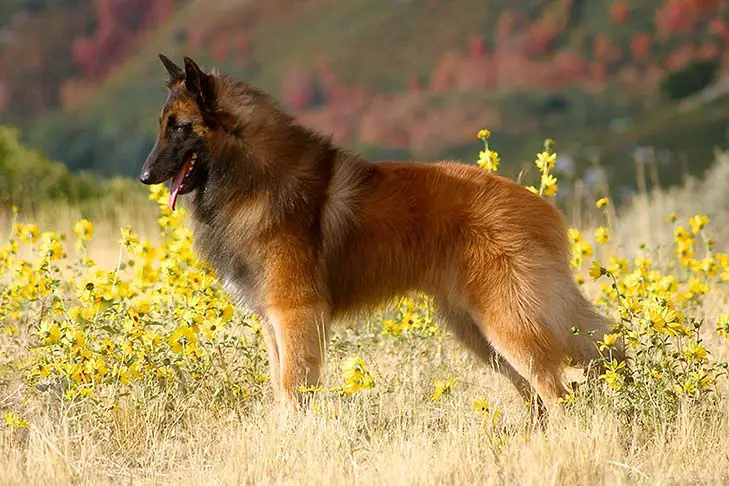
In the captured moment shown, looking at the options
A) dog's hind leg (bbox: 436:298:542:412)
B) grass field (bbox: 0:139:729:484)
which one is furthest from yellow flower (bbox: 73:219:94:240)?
dog's hind leg (bbox: 436:298:542:412)

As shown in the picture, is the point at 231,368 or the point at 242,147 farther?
the point at 231,368

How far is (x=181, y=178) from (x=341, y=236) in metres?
0.90

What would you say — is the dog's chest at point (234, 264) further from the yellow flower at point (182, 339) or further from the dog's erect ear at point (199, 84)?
the dog's erect ear at point (199, 84)

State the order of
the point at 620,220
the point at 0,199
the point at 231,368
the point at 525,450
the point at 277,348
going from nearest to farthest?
the point at 525,450 → the point at 277,348 → the point at 231,368 → the point at 0,199 → the point at 620,220

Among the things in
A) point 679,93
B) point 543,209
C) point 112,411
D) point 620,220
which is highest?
point 679,93

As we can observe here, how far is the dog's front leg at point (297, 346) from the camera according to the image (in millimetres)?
5254

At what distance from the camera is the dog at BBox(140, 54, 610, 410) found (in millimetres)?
5285

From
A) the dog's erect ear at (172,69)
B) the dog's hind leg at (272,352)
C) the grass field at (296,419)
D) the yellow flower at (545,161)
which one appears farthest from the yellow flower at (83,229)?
the yellow flower at (545,161)

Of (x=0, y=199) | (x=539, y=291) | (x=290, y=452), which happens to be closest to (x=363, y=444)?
(x=290, y=452)

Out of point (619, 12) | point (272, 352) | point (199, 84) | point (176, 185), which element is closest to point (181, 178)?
point (176, 185)

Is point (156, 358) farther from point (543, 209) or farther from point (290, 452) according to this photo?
point (543, 209)

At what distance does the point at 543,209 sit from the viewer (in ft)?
→ 18.1

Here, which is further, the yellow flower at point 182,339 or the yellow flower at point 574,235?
the yellow flower at point 574,235

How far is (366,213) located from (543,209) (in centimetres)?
95
